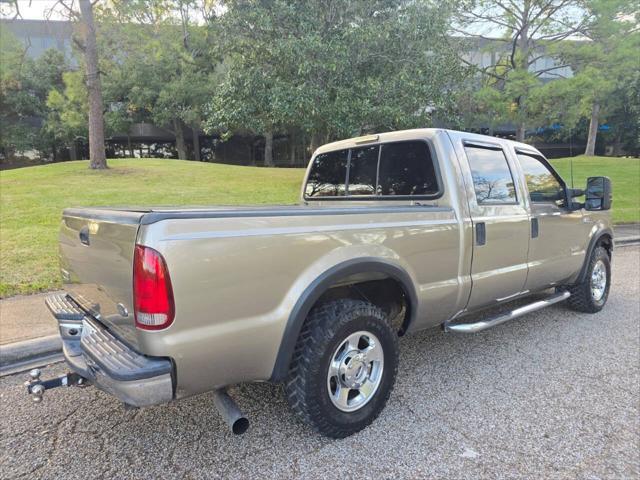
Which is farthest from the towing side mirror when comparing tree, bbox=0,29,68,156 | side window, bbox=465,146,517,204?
tree, bbox=0,29,68,156

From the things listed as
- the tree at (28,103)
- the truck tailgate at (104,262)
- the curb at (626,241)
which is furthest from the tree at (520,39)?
the tree at (28,103)

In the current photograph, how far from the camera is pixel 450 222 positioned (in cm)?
326

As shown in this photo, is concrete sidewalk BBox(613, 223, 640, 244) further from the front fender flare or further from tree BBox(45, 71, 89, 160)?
tree BBox(45, 71, 89, 160)

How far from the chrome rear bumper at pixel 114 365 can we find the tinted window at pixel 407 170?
7.67 ft

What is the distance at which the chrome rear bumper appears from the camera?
206cm

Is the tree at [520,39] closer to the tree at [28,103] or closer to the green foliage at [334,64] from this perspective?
the green foliage at [334,64]

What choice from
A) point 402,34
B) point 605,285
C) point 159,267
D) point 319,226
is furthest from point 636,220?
point 159,267

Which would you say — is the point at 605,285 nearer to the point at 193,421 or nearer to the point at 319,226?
the point at 319,226

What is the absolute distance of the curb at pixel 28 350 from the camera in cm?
386

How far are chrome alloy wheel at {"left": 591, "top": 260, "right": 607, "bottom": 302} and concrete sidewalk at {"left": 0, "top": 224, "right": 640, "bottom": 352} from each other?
227 inches

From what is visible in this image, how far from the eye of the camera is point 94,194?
12.8m

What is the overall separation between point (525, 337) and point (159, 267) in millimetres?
3748

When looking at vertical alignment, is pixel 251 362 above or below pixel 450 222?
below

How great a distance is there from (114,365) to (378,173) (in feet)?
8.60
